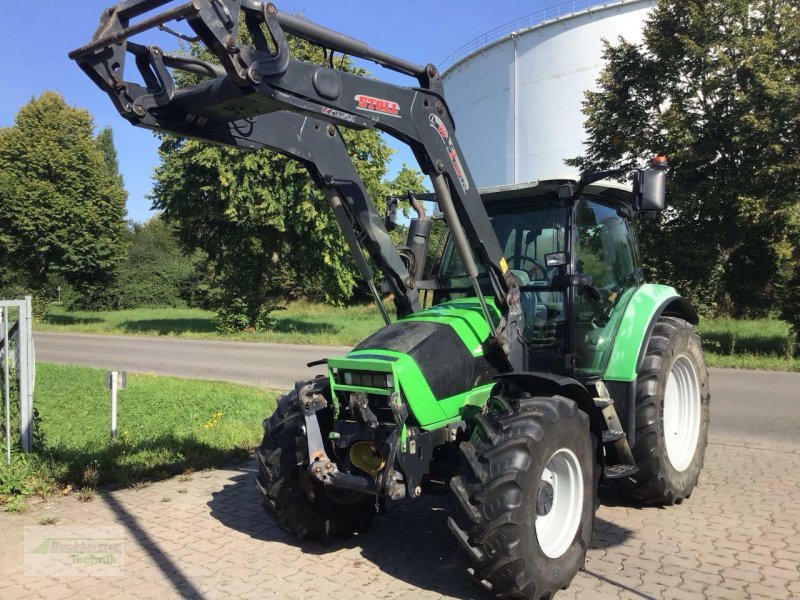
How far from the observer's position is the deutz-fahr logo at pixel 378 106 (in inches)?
141

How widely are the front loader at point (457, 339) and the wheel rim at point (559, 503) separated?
0.01 m

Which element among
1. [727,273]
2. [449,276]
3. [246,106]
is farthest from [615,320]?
[727,273]

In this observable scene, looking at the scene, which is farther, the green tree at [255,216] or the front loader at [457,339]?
the green tree at [255,216]

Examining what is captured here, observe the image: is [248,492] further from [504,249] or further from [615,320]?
[615,320]

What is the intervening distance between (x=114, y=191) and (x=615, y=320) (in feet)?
109

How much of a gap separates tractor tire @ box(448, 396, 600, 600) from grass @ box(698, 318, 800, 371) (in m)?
12.1

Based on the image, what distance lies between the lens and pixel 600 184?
517 centimetres

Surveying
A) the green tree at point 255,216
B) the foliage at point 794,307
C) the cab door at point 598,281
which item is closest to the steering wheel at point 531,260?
the cab door at point 598,281

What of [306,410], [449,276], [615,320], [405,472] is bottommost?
[405,472]

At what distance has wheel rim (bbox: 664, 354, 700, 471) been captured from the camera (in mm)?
5672

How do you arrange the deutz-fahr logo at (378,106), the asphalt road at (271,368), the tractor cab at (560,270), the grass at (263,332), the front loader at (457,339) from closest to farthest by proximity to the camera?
the front loader at (457,339), the deutz-fahr logo at (378,106), the tractor cab at (560,270), the asphalt road at (271,368), the grass at (263,332)

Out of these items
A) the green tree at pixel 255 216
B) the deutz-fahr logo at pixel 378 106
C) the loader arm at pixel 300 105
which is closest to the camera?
the loader arm at pixel 300 105

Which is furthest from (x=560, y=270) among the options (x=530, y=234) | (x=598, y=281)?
(x=598, y=281)

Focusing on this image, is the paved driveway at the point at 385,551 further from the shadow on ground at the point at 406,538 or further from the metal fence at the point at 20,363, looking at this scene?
the metal fence at the point at 20,363
